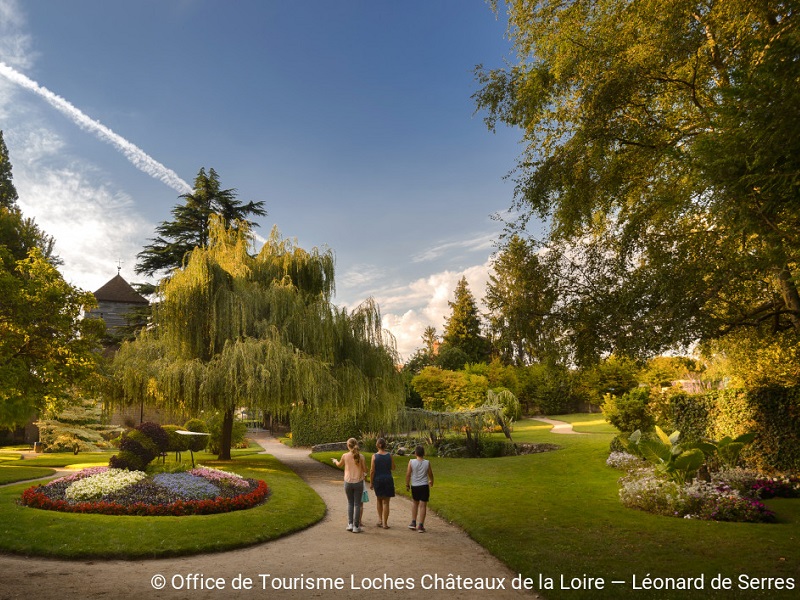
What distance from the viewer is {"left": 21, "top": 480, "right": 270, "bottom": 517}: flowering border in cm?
1017

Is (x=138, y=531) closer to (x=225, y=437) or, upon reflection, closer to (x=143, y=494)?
(x=143, y=494)

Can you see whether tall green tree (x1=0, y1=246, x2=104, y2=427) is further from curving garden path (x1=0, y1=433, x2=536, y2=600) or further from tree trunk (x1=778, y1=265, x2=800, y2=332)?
tree trunk (x1=778, y1=265, x2=800, y2=332)

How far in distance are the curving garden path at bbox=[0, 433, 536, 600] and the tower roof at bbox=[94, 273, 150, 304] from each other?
1654 inches

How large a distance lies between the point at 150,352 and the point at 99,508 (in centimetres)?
893

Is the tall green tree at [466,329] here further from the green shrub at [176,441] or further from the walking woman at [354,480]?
the walking woman at [354,480]

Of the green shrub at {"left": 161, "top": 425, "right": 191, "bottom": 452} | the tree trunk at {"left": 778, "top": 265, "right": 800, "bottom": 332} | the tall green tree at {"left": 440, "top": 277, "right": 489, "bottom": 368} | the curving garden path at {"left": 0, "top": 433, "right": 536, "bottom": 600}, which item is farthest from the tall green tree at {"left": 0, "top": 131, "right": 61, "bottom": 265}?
the tall green tree at {"left": 440, "top": 277, "right": 489, "bottom": 368}

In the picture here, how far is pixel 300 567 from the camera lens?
7219 mm

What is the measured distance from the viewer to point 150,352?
18.3 m

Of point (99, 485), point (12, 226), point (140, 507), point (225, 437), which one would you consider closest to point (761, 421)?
point (140, 507)

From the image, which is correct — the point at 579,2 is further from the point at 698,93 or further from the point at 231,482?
the point at 231,482

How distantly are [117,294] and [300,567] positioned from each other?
4560 centimetres

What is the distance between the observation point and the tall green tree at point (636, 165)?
9734 millimetres

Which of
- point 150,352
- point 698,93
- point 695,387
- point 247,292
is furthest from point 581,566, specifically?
point 695,387

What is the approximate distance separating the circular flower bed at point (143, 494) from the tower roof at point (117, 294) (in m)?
36.9
